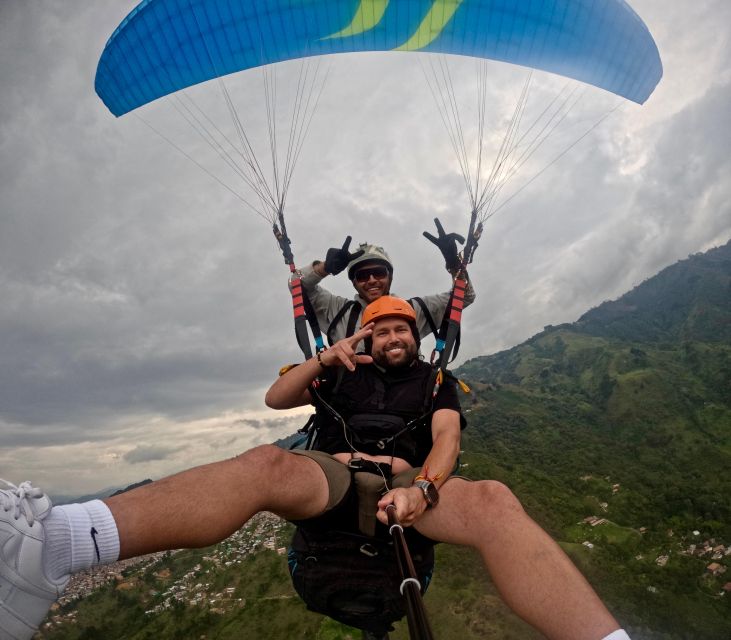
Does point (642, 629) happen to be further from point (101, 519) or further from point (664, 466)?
point (664, 466)

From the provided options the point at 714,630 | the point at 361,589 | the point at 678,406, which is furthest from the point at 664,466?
the point at 361,589

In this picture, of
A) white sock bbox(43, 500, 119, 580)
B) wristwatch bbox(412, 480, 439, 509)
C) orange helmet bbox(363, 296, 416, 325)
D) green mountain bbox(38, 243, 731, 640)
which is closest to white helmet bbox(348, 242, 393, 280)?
orange helmet bbox(363, 296, 416, 325)

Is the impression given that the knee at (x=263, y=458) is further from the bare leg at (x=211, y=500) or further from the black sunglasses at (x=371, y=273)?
the black sunglasses at (x=371, y=273)

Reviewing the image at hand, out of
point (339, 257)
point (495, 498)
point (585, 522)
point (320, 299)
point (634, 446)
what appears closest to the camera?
point (495, 498)

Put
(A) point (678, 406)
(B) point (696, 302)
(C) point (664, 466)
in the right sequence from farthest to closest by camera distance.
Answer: (B) point (696, 302) → (A) point (678, 406) → (C) point (664, 466)

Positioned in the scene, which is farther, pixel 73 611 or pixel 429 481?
pixel 73 611

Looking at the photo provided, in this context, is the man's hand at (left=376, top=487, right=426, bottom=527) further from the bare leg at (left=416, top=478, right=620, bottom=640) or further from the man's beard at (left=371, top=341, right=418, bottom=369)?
the man's beard at (left=371, top=341, right=418, bottom=369)

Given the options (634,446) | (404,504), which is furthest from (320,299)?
(634,446)

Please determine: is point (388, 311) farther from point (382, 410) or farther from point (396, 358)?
point (382, 410)
